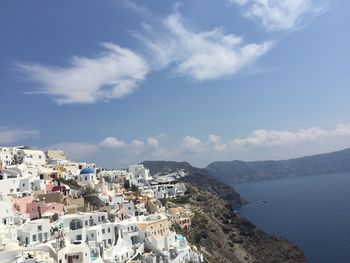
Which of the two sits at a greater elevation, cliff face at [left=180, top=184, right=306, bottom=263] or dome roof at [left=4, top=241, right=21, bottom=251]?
dome roof at [left=4, top=241, right=21, bottom=251]

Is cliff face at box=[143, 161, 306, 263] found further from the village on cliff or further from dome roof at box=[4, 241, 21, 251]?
dome roof at box=[4, 241, 21, 251]

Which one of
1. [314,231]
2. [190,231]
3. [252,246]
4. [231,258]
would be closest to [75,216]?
[190,231]

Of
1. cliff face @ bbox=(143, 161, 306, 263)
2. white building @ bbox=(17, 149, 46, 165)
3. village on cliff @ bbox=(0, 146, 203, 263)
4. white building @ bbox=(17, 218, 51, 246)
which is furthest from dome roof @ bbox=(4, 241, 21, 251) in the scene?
cliff face @ bbox=(143, 161, 306, 263)

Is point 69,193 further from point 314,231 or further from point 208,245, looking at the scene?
point 314,231

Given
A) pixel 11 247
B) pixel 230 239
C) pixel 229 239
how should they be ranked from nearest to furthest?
1. pixel 11 247
2. pixel 229 239
3. pixel 230 239

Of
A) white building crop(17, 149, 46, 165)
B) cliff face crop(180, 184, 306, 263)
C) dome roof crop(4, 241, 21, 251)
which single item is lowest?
cliff face crop(180, 184, 306, 263)

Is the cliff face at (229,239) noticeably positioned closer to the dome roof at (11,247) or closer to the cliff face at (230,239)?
the cliff face at (230,239)

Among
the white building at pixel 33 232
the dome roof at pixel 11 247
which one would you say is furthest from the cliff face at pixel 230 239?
the dome roof at pixel 11 247

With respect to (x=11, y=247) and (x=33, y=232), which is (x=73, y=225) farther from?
(x=11, y=247)

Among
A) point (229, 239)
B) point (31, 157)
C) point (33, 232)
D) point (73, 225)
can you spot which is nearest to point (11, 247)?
point (33, 232)
